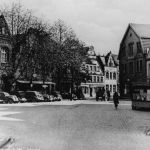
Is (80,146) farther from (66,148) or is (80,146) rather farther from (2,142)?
(2,142)

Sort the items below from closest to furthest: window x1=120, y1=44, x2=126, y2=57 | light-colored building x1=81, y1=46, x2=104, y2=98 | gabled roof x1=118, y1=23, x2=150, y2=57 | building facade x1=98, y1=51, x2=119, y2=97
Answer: gabled roof x1=118, y1=23, x2=150, y2=57
window x1=120, y1=44, x2=126, y2=57
light-colored building x1=81, y1=46, x2=104, y2=98
building facade x1=98, y1=51, x2=119, y2=97

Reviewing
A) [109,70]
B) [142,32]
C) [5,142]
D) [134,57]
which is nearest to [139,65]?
[134,57]

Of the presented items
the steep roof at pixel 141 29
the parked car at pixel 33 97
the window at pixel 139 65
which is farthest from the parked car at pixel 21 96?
the steep roof at pixel 141 29

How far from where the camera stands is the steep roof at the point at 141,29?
5538 cm

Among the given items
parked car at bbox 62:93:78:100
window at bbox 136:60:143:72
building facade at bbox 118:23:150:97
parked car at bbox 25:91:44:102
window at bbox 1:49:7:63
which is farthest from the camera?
parked car at bbox 62:93:78:100

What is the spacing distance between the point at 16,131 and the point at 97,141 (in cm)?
424

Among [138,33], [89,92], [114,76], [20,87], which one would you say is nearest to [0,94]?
[20,87]

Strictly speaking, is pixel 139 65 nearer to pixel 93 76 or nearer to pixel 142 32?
pixel 142 32

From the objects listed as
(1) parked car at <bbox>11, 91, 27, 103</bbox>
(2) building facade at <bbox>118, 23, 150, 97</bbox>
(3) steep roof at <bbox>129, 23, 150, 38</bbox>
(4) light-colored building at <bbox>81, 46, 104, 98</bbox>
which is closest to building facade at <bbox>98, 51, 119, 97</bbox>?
(4) light-colored building at <bbox>81, 46, 104, 98</bbox>

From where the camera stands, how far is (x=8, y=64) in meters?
51.9

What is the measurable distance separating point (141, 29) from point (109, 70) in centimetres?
3286

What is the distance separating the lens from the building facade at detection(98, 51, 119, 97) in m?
87.4

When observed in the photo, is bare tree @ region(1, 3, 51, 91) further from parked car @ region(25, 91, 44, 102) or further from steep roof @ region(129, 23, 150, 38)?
steep roof @ region(129, 23, 150, 38)

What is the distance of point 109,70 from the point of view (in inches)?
3499
